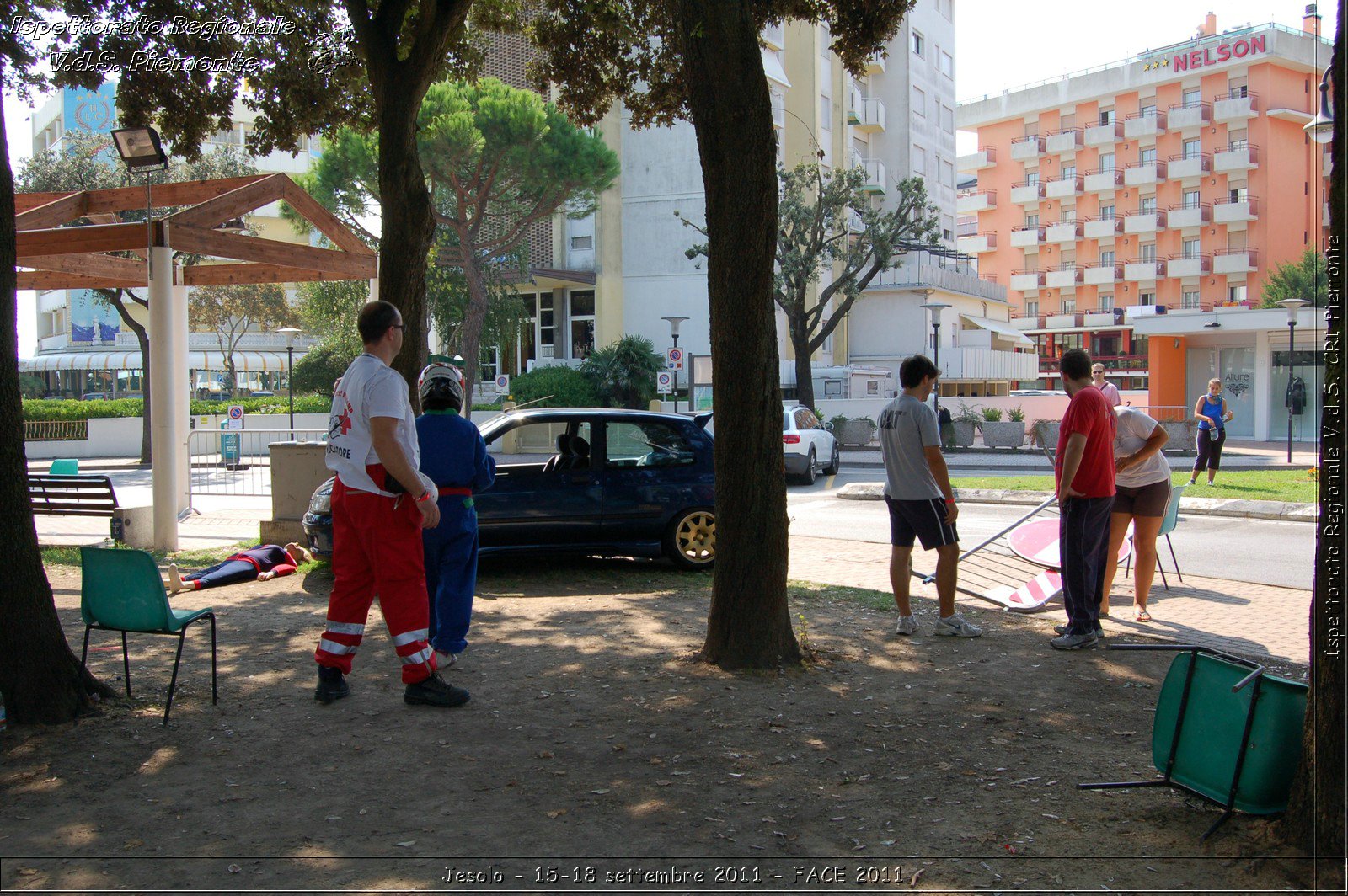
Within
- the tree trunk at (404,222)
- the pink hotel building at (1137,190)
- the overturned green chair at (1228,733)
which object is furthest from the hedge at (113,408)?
the pink hotel building at (1137,190)

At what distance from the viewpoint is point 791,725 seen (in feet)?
16.4

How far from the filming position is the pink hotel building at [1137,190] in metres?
57.8

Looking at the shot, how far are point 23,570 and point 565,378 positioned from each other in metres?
32.4

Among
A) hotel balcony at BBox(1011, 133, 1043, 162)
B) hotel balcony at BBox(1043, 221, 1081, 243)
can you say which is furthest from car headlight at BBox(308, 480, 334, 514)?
hotel balcony at BBox(1011, 133, 1043, 162)

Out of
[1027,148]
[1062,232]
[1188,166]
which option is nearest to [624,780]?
[1188,166]

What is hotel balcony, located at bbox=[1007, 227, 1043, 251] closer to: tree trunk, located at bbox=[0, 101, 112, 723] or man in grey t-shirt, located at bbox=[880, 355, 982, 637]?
man in grey t-shirt, located at bbox=[880, 355, 982, 637]

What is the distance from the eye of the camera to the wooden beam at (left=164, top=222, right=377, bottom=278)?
11547 millimetres

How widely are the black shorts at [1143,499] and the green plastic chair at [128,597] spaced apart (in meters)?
6.06

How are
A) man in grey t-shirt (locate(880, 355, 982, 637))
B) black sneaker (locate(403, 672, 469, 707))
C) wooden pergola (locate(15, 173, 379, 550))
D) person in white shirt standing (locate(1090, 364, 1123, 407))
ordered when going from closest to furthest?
black sneaker (locate(403, 672, 469, 707)) → man in grey t-shirt (locate(880, 355, 982, 637)) → person in white shirt standing (locate(1090, 364, 1123, 407)) → wooden pergola (locate(15, 173, 379, 550))

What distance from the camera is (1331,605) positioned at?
10.3 ft

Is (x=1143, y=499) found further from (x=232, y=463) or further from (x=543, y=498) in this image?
(x=232, y=463)

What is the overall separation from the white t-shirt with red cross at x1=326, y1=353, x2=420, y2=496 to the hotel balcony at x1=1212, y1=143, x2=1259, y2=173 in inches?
2539

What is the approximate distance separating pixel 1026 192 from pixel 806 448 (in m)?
56.3

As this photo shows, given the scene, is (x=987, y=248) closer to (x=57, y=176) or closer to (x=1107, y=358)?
(x=1107, y=358)
